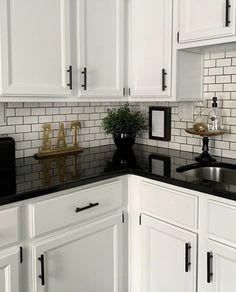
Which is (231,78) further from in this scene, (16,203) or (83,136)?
(16,203)

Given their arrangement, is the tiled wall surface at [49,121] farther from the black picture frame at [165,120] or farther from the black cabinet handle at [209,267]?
the black cabinet handle at [209,267]

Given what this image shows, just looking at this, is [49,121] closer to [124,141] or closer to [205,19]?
[124,141]

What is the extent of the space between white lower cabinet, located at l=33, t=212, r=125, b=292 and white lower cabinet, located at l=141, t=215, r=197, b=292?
15 centimetres

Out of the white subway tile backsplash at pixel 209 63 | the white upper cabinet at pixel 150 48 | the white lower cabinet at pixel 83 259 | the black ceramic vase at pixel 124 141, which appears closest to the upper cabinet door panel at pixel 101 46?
the white upper cabinet at pixel 150 48

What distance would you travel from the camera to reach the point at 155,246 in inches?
76.0

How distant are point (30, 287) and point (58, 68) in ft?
3.76

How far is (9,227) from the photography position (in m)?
1.46

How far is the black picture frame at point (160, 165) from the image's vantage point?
1.86 meters

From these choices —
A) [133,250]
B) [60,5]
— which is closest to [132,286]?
[133,250]

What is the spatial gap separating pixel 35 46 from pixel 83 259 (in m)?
1.15

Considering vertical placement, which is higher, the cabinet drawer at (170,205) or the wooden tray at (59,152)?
the wooden tray at (59,152)

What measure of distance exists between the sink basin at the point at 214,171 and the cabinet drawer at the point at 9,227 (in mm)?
1013

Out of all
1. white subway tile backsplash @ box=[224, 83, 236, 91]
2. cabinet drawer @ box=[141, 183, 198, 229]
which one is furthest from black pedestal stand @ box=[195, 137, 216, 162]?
cabinet drawer @ box=[141, 183, 198, 229]

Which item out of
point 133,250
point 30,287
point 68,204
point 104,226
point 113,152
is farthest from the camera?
point 113,152
